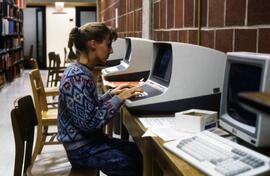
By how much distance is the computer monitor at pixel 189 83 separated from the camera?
6.73 ft

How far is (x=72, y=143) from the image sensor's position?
2092 millimetres

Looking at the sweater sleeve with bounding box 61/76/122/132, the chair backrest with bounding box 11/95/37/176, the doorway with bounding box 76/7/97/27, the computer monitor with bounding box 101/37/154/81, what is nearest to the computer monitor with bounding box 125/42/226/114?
the sweater sleeve with bounding box 61/76/122/132

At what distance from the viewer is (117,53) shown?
481 cm

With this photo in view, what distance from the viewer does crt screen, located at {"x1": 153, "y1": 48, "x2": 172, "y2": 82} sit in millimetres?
2244

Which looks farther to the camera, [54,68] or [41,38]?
[41,38]

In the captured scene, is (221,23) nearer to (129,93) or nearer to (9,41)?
(129,93)

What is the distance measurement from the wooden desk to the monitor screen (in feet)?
0.98

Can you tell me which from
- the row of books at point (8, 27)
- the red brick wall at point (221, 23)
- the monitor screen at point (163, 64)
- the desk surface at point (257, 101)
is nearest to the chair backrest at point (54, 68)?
the row of books at point (8, 27)

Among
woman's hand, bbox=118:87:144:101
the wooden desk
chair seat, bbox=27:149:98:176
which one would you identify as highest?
woman's hand, bbox=118:87:144:101

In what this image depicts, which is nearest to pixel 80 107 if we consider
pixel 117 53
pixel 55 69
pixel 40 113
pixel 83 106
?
pixel 83 106

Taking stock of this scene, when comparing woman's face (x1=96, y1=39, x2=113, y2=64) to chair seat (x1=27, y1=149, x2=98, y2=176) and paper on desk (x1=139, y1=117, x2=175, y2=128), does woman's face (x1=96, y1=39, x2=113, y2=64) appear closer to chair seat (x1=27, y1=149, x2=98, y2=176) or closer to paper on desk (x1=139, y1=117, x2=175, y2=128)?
paper on desk (x1=139, y1=117, x2=175, y2=128)

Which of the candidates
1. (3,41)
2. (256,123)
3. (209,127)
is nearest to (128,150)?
(209,127)

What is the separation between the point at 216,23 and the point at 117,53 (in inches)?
97.3

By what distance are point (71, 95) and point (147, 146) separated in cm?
45
